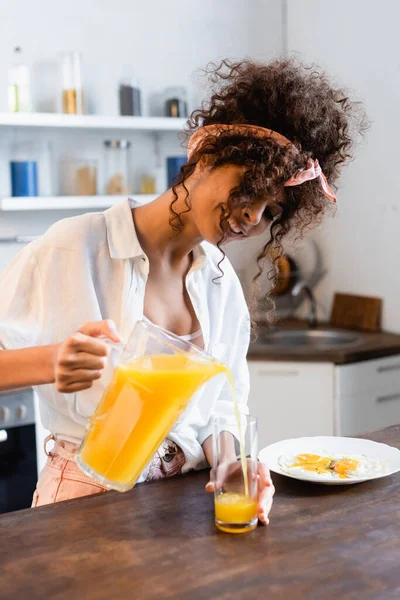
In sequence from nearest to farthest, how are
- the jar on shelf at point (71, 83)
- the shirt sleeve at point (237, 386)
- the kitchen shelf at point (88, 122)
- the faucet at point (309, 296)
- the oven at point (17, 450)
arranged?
the shirt sleeve at point (237, 386) → the oven at point (17, 450) → the kitchen shelf at point (88, 122) → the jar on shelf at point (71, 83) → the faucet at point (309, 296)

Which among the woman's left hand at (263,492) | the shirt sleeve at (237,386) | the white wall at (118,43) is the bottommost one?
the woman's left hand at (263,492)

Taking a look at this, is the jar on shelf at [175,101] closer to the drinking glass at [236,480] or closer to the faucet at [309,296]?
the faucet at [309,296]

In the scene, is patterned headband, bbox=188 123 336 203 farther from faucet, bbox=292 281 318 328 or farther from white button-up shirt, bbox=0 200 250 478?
faucet, bbox=292 281 318 328

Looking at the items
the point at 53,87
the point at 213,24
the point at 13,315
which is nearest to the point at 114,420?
the point at 13,315

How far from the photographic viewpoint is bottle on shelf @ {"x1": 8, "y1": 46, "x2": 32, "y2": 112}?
9.43 ft

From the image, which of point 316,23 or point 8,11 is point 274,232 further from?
point 316,23

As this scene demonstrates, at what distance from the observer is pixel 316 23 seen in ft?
11.1

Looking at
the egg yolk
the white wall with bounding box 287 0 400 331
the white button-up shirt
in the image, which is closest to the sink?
the white wall with bounding box 287 0 400 331

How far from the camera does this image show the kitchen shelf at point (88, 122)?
2825 millimetres

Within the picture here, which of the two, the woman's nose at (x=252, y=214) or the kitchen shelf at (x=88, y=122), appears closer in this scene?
the woman's nose at (x=252, y=214)

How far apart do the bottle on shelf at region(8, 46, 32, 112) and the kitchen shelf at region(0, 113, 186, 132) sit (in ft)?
0.22

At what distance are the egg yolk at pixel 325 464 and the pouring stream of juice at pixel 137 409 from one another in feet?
1.29

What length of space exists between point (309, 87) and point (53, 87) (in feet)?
6.00

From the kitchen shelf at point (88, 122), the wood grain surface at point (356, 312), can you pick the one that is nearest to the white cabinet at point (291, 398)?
the wood grain surface at point (356, 312)
